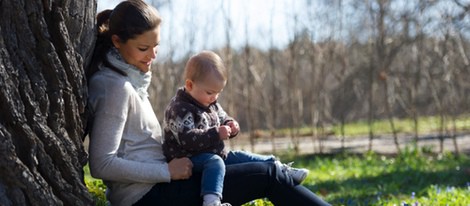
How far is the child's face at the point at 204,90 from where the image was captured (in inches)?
132

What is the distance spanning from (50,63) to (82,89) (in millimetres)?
268

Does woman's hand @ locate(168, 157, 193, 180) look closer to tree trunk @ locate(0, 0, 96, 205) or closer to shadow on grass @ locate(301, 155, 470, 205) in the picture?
tree trunk @ locate(0, 0, 96, 205)

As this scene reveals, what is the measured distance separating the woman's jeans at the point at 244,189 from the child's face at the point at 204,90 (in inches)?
12.2

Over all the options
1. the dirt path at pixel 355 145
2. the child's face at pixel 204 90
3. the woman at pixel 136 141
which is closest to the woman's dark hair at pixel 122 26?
the woman at pixel 136 141

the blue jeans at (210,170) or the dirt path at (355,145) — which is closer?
the blue jeans at (210,170)

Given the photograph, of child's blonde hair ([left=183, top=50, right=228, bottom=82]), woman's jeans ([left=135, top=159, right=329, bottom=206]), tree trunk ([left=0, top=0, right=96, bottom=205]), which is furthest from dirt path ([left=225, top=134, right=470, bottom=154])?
tree trunk ([left=0, top=0, right=96, bottom=205])

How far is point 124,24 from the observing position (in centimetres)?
323

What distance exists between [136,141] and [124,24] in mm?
493

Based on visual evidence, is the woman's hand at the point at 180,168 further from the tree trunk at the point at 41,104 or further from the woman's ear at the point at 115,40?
the woman's ear at the point at 115,40

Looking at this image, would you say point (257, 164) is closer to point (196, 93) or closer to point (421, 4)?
point (196, 93)

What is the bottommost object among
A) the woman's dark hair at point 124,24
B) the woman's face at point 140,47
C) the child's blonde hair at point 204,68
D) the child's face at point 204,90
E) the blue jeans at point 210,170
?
the blue jeans at point 210,170

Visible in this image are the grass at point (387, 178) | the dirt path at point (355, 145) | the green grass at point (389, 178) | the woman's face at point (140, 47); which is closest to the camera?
the woman's face at point (140, 47)

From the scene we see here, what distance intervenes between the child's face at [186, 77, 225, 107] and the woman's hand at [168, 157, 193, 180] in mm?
281

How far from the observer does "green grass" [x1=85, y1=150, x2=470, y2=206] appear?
19.1ft
